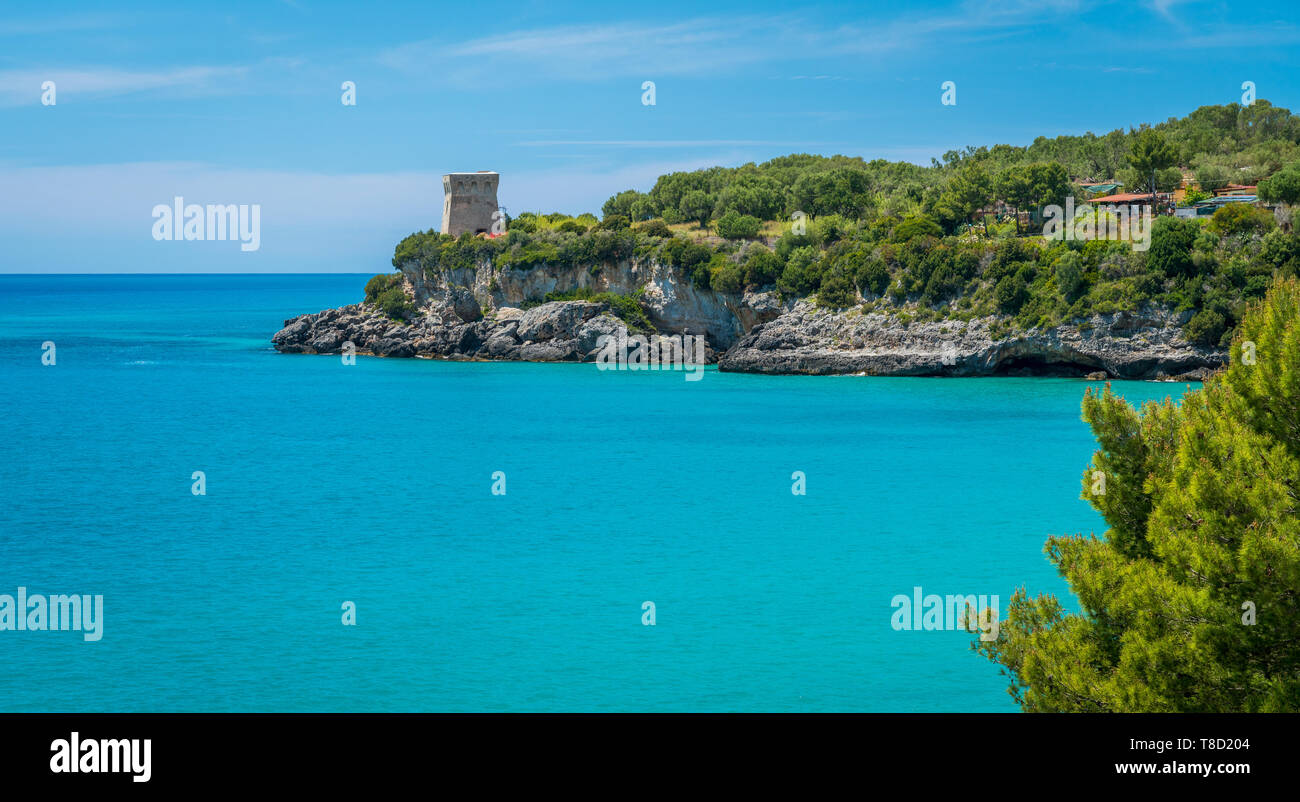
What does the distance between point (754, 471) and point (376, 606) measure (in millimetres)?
18378

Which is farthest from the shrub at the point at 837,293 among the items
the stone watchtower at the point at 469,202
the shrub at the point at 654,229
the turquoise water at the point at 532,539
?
the stone watchtower at the point at 469,202

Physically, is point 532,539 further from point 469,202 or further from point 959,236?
point 469,202

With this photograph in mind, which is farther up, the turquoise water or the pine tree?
the pine tree

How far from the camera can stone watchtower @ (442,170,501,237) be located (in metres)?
89.6

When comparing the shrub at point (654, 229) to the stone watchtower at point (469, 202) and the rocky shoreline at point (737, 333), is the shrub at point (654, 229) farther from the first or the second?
the stone watchtower at point (469, 202)

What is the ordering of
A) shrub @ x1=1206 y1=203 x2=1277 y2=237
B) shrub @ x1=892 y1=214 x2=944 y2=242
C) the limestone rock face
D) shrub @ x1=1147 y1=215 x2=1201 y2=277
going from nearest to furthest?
shrub @ x1=1147 y1=215 x2=1201 y2=277 < the limestone rock face < shrub @ x1=1206 y1=203 x2=1277 y2=237 < shrub @ x1=892 y1=214 x2=944 y2=242

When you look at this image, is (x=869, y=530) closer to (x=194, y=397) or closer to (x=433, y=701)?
(x=433, y=701)

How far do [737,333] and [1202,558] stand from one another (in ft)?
216

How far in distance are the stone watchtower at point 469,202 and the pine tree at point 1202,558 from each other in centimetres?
8106

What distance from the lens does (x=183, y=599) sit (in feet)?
74.9

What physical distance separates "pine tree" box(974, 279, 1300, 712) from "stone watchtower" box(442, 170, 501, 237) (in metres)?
81.1

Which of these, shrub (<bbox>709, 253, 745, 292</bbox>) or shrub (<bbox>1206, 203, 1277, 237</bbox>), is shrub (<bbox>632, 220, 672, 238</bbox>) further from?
shrub (<bbox>1206, 203, 1277, 237</bbox>)

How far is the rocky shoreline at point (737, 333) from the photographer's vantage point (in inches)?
2271

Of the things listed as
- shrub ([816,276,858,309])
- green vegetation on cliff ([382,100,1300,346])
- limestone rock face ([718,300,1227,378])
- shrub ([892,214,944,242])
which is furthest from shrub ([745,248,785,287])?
shrub ([892,214,944,242])
